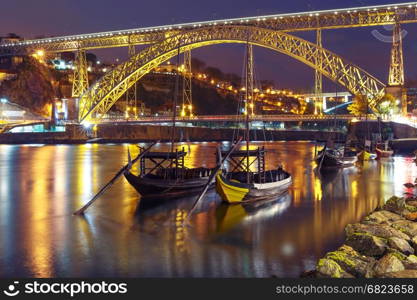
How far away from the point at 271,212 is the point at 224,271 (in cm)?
665

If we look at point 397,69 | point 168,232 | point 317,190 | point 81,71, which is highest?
point 81,71

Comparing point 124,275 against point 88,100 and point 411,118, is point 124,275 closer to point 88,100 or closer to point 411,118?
point 411,118

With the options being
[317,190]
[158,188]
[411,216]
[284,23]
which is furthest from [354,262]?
[284,23]

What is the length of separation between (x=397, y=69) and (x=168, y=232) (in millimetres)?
32014

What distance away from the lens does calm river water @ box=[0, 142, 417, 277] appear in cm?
1104

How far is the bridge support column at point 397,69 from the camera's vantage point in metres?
39.0

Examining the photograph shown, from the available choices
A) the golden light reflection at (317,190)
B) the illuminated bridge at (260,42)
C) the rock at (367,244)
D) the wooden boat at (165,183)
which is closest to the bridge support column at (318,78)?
the illuminated bridge at (260,42)

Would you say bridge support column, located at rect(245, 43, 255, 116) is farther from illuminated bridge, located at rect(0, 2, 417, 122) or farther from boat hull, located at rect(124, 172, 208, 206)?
boat hull, located at rect(124, 172, 208, 206)

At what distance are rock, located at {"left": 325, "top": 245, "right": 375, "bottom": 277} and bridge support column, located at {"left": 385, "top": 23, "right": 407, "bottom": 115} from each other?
32364mm

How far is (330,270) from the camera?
9.20 meters

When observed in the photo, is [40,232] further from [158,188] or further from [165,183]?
[165,183]

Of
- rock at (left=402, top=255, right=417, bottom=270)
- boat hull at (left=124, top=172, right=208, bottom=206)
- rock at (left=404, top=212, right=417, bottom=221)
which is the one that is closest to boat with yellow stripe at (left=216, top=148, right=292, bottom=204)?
boat hull at (left=124, top=172, right=208, bottom=206)

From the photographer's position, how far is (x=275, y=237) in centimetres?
1370

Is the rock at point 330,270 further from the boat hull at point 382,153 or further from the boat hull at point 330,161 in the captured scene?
the boat hull at point 382,153
